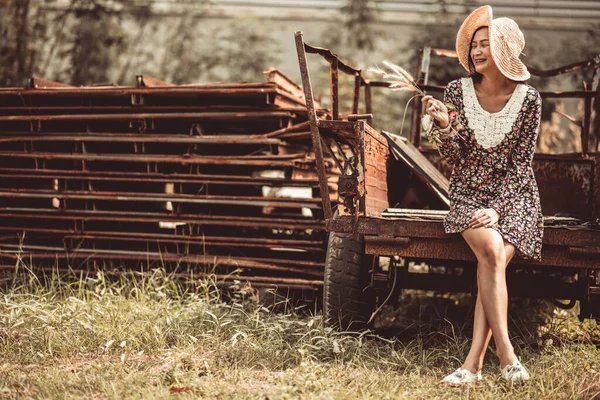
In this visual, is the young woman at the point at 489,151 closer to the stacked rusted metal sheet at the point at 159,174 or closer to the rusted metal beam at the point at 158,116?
the stacked rusted metal sheet at the point at 159,174

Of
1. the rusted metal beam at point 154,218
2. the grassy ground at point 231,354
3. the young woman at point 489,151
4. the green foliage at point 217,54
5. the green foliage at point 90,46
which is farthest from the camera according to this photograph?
the green foliage at point 217,54

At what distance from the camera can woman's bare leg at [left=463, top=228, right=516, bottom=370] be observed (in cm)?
342

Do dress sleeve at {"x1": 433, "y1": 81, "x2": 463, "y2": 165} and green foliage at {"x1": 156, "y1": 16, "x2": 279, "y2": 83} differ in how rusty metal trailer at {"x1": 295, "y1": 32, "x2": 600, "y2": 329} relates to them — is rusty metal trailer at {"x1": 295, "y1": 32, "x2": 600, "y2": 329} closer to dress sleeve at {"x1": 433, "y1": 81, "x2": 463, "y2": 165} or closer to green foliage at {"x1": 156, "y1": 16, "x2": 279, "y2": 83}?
dress sleeve at {"x1": 433, "y1": 81, "x2": 463, "y2": 165}

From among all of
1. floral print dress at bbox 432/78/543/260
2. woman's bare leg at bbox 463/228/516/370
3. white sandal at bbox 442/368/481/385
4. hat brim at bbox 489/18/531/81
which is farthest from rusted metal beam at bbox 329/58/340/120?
white sandal at bbox 442/368/481/385

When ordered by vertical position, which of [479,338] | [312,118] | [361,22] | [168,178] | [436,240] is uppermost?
[361,22]

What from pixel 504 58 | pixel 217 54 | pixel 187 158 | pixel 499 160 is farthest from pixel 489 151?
pixel 217 54

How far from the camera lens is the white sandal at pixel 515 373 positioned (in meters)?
3.37

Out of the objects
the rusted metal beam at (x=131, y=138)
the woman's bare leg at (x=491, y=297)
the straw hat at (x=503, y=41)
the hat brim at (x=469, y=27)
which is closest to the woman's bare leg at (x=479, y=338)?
the woman's bare leg at (x=491, y=297)

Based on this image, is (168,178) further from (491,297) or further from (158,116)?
(491,297)

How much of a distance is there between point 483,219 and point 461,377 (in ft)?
2.81

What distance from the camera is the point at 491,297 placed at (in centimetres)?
344

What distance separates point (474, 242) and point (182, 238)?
270 centimetres

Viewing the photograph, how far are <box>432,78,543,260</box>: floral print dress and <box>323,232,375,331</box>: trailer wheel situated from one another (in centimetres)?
74

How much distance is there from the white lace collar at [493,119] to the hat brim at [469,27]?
29 cm
